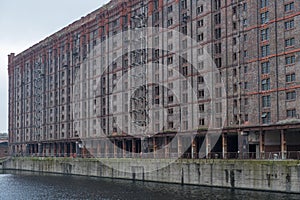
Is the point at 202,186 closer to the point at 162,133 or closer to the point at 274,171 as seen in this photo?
the point at 274,171

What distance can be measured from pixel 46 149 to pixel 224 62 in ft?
302

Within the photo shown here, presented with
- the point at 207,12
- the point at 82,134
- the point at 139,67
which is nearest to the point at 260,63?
the point at 207,12

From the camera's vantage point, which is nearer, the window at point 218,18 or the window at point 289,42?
the window at point 289,42

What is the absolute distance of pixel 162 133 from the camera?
113 m

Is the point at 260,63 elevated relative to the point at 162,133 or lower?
elevated

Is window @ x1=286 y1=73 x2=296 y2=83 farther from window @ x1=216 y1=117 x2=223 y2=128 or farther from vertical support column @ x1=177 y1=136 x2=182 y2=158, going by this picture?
vertical support column @ x1=177 y1=136 x2=182 y2=158

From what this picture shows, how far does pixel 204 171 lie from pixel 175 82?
98.2ft

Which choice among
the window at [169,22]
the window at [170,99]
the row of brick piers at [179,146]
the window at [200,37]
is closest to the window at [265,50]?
the row of brick piers at [179,146]

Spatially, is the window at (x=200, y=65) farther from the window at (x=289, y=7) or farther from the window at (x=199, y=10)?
the window at (x=289, y=7)

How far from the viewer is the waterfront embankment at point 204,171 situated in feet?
236

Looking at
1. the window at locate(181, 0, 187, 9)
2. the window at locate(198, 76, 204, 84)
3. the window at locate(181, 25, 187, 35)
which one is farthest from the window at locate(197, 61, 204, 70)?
the window at locate(181, 0, 187, 9)

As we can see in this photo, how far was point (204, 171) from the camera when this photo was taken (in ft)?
285

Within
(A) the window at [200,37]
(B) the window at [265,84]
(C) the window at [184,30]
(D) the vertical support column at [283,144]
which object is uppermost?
(C) the window at [184,30]

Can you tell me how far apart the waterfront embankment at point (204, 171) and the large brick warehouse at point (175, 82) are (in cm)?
575
